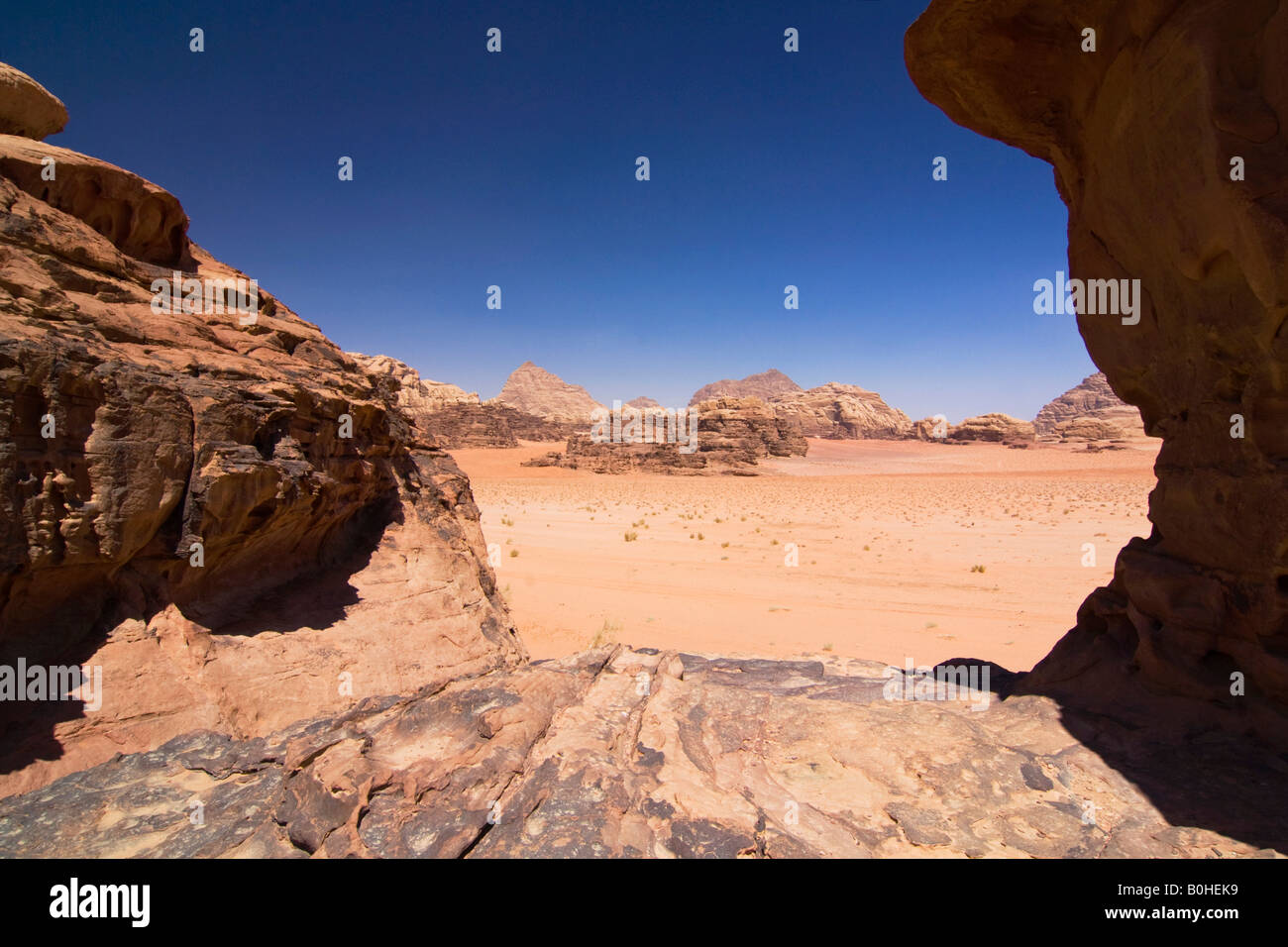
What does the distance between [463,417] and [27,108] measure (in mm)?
69691

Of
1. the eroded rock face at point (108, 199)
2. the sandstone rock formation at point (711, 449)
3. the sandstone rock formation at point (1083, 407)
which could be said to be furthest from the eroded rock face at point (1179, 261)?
the sandstone rock formation at point (1083, 407)

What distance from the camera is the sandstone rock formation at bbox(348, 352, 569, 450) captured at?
6944 cm

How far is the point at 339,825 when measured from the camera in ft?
8.43

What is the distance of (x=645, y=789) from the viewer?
2.87 m

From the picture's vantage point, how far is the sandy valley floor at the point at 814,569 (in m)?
8.45

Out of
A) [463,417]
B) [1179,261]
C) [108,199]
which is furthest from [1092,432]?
[108,199]

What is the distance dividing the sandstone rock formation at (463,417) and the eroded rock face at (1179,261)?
188ft

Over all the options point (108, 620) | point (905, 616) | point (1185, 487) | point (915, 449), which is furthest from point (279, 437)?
point (915, 449)

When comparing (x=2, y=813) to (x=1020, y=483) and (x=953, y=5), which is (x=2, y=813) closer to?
(x=953, y=5)

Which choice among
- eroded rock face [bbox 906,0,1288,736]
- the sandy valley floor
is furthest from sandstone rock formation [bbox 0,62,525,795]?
eroded rock face [bbox 906,0,1288,736]

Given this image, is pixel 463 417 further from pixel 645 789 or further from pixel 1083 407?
pixel 1083 407

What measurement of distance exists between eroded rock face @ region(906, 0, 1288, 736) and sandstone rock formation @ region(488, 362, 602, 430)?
134600 mm

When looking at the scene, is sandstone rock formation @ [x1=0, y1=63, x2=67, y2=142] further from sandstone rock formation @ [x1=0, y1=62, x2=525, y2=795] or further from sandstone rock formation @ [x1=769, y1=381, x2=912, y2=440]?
sandstone rock formation @ [x1=769, y1=381, x2=912, y2=440]

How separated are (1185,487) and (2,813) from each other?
21.2ft
